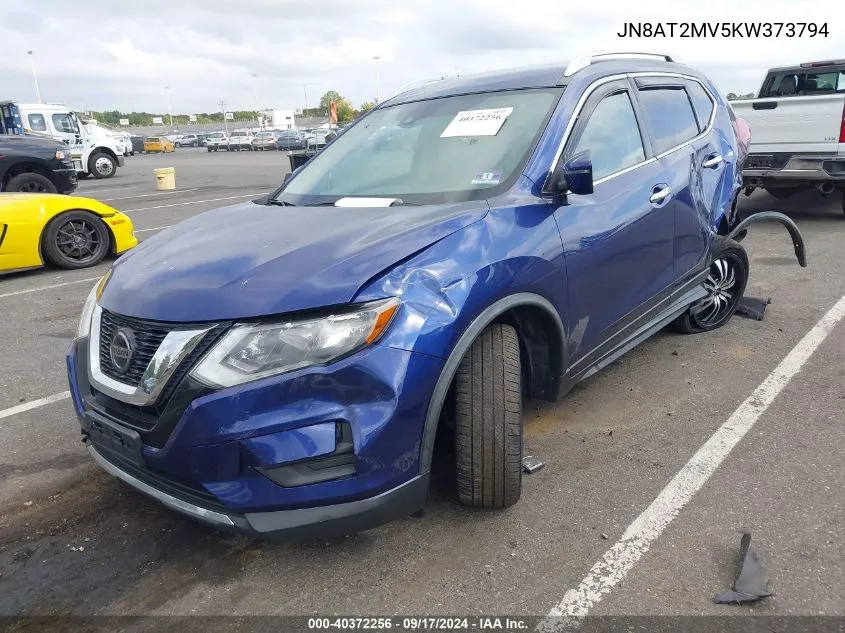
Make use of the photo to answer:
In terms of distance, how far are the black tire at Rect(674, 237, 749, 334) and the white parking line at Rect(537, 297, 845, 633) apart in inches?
26.7

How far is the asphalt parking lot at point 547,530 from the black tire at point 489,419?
0.20m

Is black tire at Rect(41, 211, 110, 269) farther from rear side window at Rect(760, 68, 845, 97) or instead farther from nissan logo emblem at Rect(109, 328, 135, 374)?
rear side window at Rect(760, 68, 845, 97)

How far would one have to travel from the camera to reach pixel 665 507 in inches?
108

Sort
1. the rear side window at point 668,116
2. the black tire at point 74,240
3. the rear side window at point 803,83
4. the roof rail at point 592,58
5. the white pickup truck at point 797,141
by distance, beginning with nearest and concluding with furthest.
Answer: the roof rail at point 592,58 → the rear side window at point 668,116 → the black tire at point 74,240 → the white pickup truck at point 797,141 → the rear side window at point 803,83

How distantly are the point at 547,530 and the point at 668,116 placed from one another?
2705mm

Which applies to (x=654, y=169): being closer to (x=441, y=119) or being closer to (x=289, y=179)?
(x=441, y=119)

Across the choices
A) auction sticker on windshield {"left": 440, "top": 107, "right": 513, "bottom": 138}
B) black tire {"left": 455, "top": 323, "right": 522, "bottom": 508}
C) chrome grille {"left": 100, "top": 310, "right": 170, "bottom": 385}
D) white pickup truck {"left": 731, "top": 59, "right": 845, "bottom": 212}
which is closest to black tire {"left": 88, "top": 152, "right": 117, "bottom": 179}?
white pickup truck {"left": 731, "top": 59, "right": 845, "bottom": 212}

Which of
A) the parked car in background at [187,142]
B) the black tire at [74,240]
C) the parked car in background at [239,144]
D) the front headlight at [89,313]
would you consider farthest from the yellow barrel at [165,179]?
the parked car in background at [187,142]

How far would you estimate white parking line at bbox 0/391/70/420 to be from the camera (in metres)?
3.94

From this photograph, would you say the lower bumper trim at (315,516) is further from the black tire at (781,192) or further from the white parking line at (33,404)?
the black tire at (781,192)

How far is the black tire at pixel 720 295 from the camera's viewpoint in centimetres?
469

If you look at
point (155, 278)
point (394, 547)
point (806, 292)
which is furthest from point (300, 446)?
point (806, 292)

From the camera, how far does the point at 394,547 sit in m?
2.58

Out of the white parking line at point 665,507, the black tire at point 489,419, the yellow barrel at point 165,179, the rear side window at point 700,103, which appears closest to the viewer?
the white parking line at point 665,507
